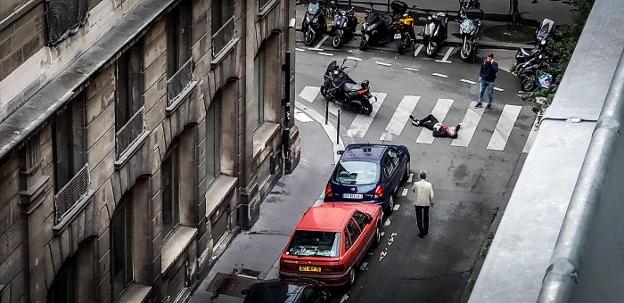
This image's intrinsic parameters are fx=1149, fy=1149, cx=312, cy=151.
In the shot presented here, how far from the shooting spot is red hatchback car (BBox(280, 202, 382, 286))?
26266mm

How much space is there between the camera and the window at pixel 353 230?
2723 centimetres

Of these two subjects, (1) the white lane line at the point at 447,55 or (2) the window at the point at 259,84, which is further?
(1) the white lane line at the point at 447,55

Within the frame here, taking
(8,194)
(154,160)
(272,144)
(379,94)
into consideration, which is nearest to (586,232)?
(8,194)

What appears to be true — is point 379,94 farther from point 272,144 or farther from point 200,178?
point 200,178

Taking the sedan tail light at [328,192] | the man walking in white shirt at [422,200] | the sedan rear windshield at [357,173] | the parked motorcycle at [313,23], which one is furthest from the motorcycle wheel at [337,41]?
the man walking in white shirt at [422,200]

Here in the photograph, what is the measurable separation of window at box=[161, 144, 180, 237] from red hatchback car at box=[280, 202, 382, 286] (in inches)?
105

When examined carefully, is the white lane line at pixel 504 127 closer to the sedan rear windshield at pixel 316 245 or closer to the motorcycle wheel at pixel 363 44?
the motorcycle wheel at pixel 363 44

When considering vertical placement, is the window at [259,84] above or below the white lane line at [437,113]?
above

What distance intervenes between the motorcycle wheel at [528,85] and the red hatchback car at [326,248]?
1286 centimetres

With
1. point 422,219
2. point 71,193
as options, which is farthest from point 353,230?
point 71,193

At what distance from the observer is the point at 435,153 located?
116ft

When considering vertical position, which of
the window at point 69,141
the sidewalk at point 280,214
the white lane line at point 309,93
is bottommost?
the sidewalk at point 280,214

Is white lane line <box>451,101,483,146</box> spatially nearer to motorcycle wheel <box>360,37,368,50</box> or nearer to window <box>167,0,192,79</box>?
motorcycle wheel <box>360,37,368,50</box>

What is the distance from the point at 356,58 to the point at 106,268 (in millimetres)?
22645
